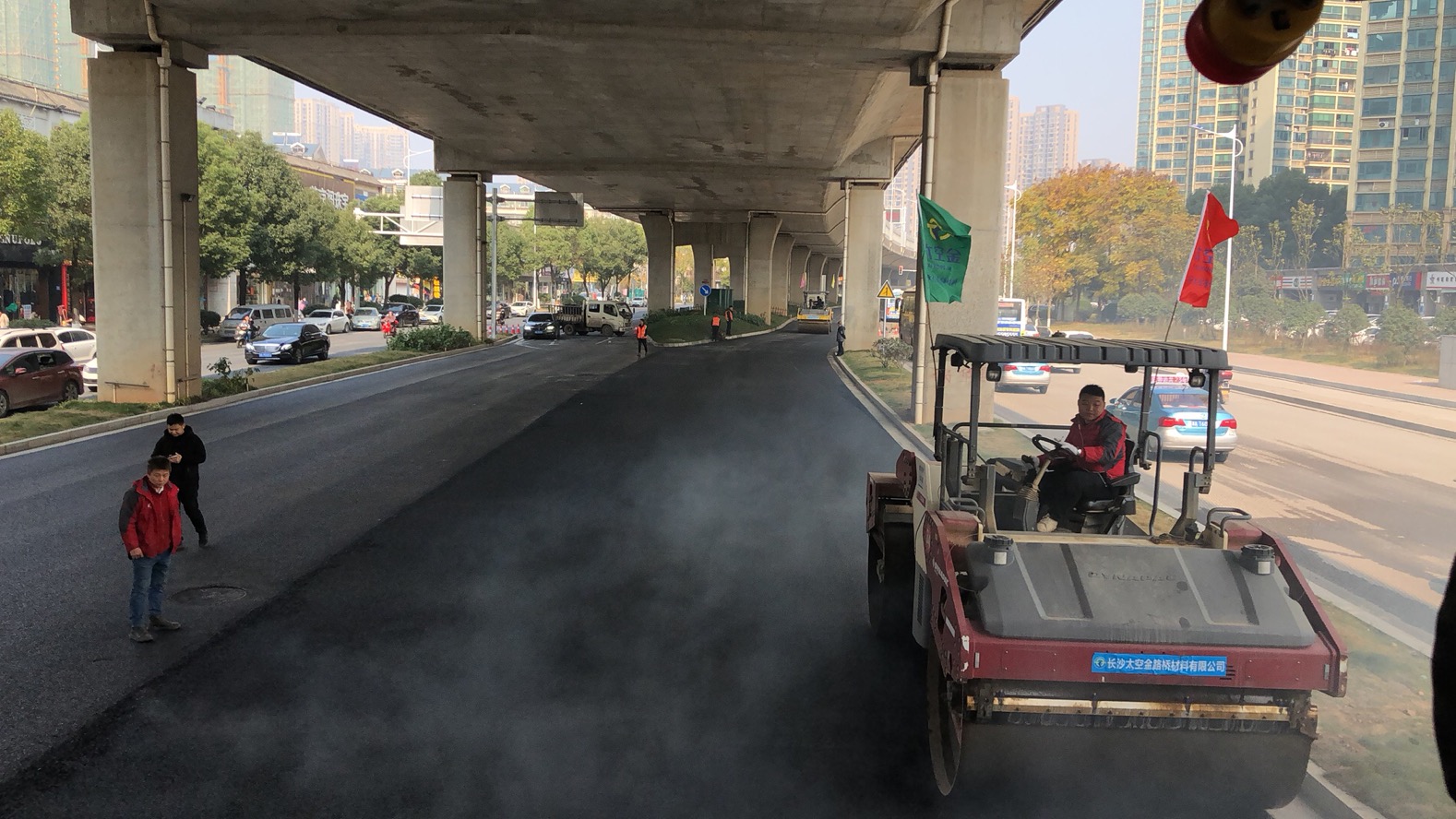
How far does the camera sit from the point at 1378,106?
84.2m

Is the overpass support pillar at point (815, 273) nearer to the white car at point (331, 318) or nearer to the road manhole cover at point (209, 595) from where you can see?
the white car at point (331, 318)

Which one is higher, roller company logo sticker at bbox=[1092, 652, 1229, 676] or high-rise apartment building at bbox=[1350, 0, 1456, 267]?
high-rise apartment building at bbox=[1350, 0, 1456, 267]

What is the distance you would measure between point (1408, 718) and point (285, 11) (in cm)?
2475

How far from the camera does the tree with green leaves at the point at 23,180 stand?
44.8 meters

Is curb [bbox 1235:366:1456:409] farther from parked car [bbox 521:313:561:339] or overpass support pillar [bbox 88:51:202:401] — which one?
parked car [bbox 521:313:561:339]

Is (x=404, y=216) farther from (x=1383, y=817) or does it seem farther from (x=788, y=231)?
(x=1383, y=817)

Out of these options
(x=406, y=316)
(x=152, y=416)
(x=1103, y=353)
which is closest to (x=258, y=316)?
(x=406, y=316)

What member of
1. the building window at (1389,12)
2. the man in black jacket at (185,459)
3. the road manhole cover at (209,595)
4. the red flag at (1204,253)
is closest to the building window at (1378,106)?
the building window at (1389,12)

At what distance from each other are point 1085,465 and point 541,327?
176 feet

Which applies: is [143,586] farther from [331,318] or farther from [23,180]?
[331,318]

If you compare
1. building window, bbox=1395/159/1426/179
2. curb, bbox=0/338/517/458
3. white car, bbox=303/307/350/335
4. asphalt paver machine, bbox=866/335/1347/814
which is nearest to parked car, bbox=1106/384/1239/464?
asphalt paver machine, bbox=866/335/1347/814

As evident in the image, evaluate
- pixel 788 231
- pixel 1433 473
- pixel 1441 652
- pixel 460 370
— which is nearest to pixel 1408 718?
pixel 1441 652

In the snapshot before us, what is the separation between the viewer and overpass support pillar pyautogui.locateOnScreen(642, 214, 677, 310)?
76.7 metres

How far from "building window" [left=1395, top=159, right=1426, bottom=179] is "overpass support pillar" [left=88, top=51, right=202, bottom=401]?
87.0m
